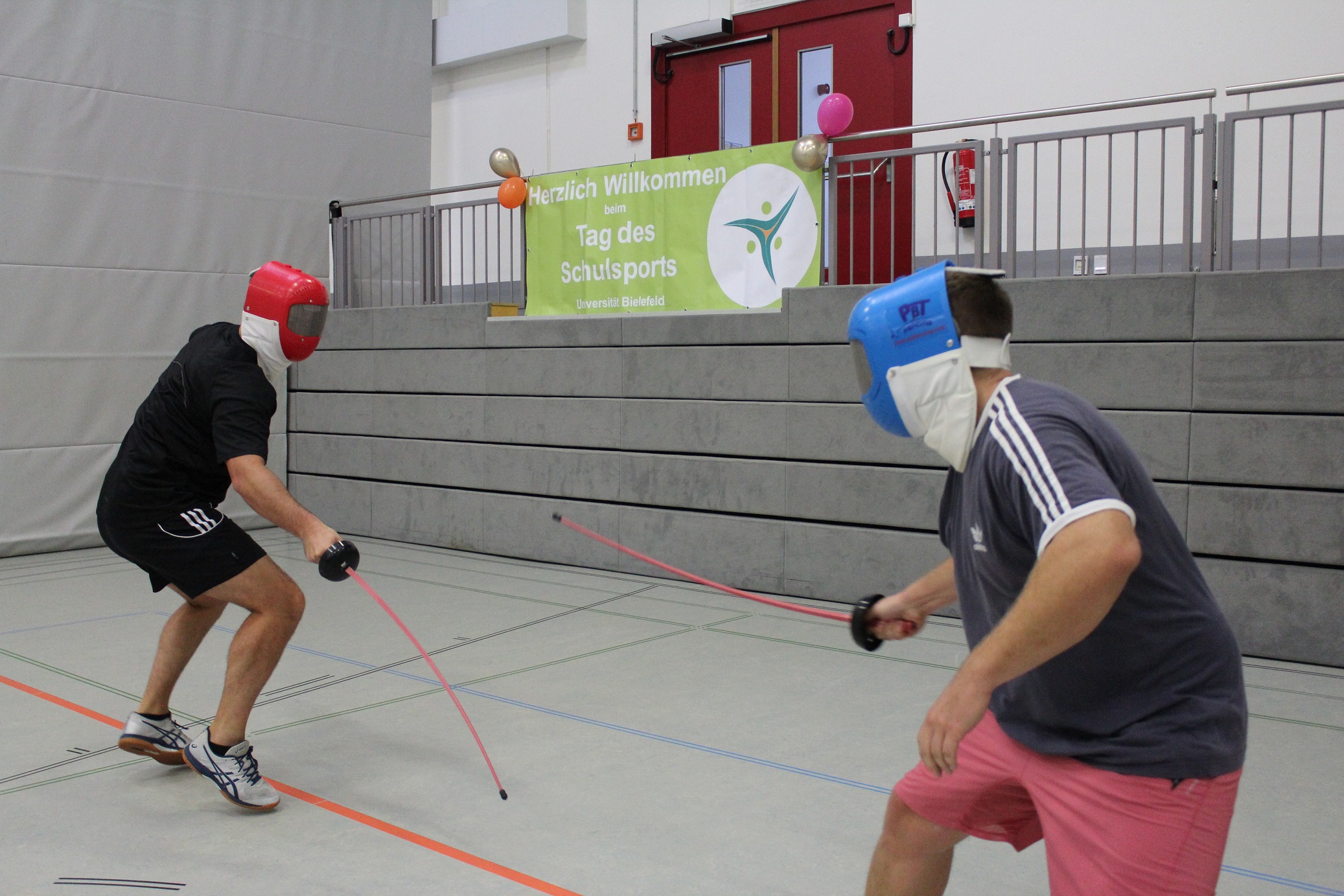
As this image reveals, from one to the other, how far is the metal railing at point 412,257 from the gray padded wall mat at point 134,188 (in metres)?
0.35

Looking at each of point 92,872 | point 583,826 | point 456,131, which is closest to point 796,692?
point 583,826

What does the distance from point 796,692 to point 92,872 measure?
2563 millimetres

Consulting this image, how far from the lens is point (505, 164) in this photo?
24.1 ft

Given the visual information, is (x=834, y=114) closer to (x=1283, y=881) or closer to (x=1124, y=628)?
(x=1283, y=881)

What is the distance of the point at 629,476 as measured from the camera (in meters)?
6.86

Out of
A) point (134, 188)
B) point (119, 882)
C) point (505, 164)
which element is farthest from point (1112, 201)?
point (134, 188)

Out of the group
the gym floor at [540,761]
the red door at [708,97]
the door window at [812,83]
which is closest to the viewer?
the gym floor at [540,761]

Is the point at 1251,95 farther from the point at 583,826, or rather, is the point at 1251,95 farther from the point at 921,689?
the point at 583,826

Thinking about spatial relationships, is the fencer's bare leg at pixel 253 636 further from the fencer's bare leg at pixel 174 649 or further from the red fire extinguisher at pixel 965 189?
the red fire extinguisher at pixel 965 189

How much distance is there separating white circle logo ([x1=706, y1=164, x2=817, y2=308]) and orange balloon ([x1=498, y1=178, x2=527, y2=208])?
1536 millimetres

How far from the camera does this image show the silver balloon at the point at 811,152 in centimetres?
594

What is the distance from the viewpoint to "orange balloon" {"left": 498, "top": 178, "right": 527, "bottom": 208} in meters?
7.28

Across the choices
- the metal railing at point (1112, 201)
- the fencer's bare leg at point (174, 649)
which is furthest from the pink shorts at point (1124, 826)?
the metal railing at point (1112, 201)

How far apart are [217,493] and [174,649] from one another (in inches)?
20.6
